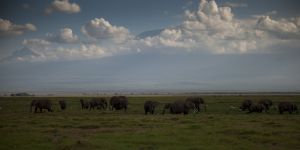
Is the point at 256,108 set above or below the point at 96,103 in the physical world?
below

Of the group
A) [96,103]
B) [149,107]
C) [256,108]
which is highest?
[96,103]

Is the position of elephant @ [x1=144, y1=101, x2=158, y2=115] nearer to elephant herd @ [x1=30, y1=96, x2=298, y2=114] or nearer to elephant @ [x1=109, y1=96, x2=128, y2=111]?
elephant herd @ [x1=30, y1=96, x2=298, y2=114]

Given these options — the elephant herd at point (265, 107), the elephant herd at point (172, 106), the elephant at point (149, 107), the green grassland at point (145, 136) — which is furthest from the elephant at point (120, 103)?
the green grassland at point (145, 136)

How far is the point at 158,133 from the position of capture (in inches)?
943

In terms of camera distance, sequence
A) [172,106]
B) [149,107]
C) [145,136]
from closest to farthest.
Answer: [145,136] → [172,106] → [149,107]

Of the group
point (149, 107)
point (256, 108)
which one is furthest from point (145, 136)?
point (256, 108)

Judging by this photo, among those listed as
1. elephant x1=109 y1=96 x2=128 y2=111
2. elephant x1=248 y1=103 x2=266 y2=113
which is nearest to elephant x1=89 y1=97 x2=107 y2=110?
elephant x1=109 y1=96 x2=128 y2=111

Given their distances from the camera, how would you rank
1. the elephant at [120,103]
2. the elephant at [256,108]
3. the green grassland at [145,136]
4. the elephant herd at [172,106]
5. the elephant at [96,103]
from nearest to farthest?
the green grassland at [145,136], the elephant herd at [172,106], the elephant at [256,108], the elephant at [120,103], the elephant at [96,103]

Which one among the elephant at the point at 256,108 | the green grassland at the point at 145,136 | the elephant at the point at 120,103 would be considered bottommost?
the green grassland at the point at 145,136

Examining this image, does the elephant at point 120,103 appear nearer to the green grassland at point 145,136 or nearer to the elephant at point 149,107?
the elephant at point 149,107

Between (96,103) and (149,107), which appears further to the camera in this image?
(96,103)

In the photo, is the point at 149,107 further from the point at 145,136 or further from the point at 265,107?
the point at 145,136

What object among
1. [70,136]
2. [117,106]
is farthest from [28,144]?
[117,106]

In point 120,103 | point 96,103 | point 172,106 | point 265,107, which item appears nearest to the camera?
point 172,106
